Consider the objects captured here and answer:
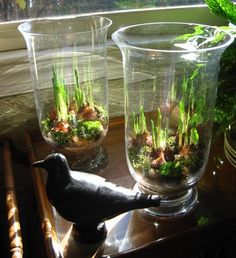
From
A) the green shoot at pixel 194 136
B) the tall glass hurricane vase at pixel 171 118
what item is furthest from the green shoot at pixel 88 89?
the green shoot at pixel 194 136

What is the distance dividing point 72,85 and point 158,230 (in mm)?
383

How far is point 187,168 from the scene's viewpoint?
2.13 ft

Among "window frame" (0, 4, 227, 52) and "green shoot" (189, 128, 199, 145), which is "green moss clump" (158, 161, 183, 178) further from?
"window frame" (0, 4, 227, 52)

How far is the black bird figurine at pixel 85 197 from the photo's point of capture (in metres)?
0.56

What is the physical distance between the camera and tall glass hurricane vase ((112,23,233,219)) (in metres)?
0.61

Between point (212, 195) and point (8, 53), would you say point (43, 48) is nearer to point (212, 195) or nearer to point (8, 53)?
point (8, 53)

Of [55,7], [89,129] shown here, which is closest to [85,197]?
[89,129]

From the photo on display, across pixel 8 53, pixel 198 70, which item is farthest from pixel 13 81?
pixel 198 70

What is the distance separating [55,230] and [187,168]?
270mm

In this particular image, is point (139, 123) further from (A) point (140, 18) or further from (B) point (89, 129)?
(A) point (140, 18)

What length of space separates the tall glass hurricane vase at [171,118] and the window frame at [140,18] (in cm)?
Answer: 28

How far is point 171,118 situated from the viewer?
2.17 ft

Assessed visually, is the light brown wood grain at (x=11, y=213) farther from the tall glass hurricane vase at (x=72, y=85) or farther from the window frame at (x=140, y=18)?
the window frame at (x=140, y=18)

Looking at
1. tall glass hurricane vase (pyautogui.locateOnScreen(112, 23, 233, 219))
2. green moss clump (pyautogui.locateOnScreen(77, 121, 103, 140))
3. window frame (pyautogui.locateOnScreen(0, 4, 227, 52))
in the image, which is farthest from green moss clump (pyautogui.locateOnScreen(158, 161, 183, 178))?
window frame (pyautogui.locateOnScreen(0, 4, 227, 52))
